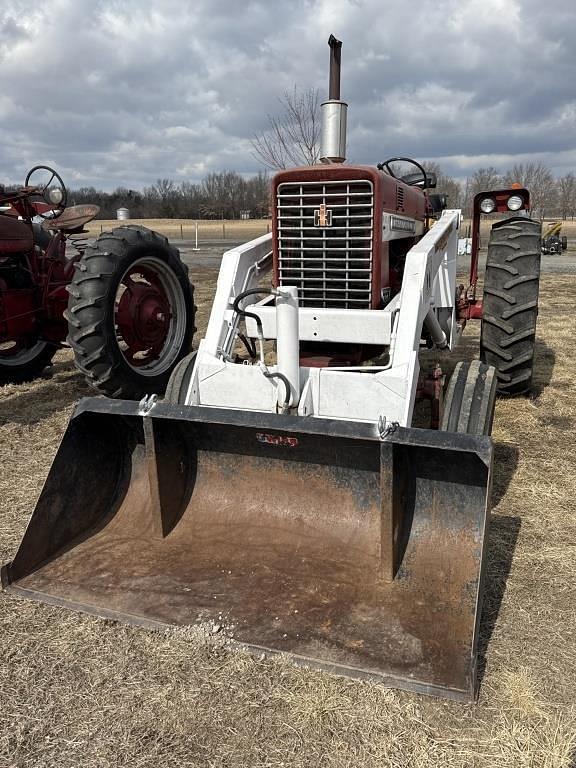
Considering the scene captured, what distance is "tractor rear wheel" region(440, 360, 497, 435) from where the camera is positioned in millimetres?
3498

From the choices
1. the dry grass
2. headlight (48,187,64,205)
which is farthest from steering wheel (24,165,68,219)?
the dry grass

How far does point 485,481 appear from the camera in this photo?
2799 mm

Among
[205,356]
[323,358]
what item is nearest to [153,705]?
[205,356]

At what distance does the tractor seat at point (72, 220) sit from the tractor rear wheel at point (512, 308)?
3983 mm

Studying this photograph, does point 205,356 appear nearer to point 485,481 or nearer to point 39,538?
point 39,538

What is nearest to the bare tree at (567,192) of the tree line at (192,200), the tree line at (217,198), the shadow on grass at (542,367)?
the tree line at (217,198)

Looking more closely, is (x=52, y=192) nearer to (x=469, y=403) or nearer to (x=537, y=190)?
(x=469, y=403)

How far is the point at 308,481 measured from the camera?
10.7 ft

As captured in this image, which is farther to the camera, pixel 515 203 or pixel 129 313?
pixel 515 203

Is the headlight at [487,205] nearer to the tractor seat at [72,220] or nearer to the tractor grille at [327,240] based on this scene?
the tractor grille at [327,240]

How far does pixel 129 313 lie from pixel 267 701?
3876 mm

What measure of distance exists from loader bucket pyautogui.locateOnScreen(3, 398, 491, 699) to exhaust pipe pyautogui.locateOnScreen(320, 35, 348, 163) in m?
2.08

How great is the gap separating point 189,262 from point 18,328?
702 inches

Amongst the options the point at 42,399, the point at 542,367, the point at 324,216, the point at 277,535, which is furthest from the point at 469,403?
the point at 42,399
